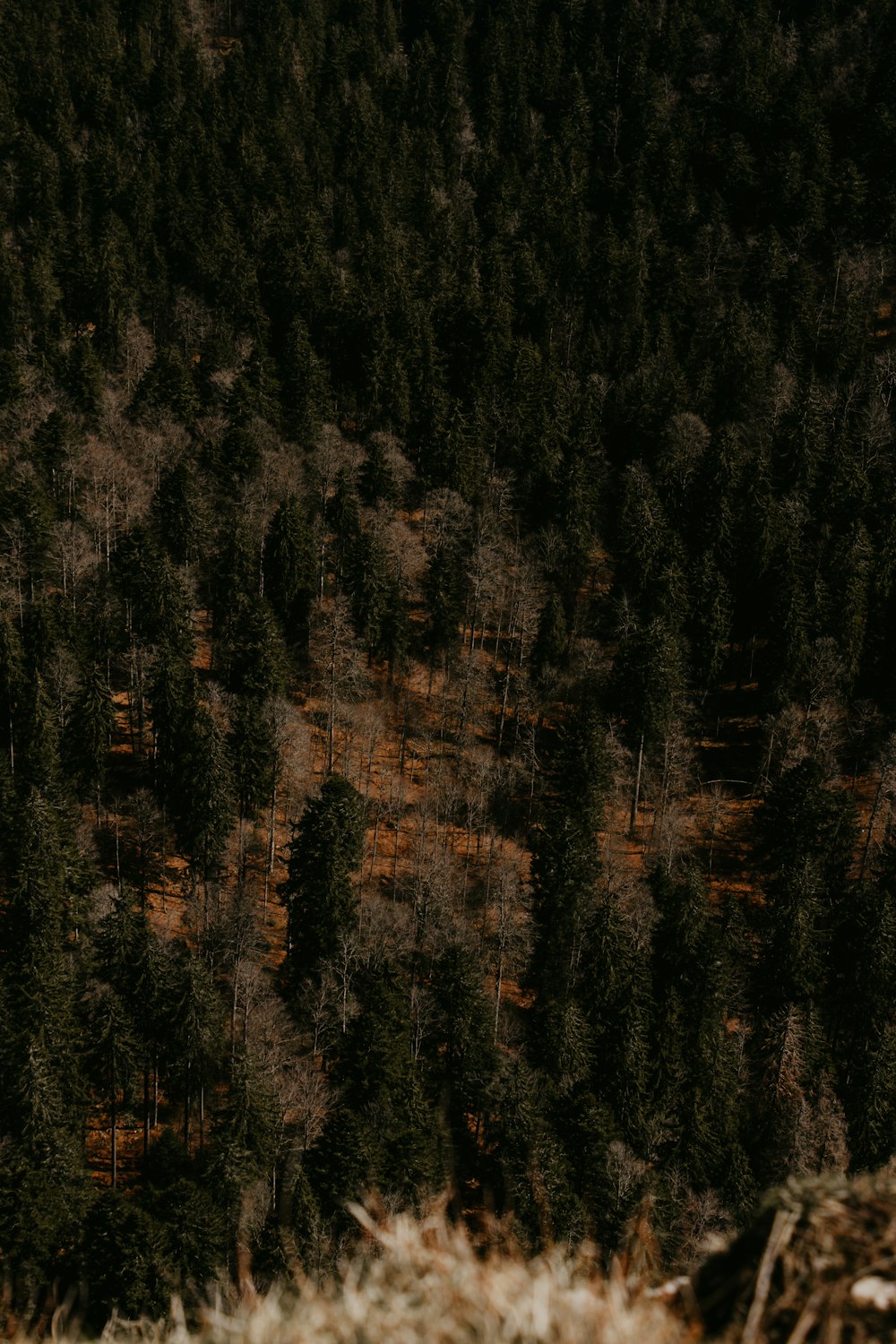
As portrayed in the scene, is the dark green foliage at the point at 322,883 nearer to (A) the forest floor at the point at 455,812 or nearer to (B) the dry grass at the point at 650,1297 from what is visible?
(A) the forest floor at the point at 455,812

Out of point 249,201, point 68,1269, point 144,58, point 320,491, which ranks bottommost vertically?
point 68,1269

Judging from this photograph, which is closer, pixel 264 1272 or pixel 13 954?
pixel 264 1272

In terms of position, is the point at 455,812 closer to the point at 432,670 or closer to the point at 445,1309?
the point at 432,670

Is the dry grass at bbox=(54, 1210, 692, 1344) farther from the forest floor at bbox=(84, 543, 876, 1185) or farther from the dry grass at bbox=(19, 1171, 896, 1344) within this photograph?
the forest floor at bbox=(84, 543, 876, 1185)

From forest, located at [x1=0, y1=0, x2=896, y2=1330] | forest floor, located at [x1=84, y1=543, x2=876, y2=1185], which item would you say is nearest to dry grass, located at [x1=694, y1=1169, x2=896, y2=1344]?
forest, located at [x1=0, y1=0, x2=896, y2=1330]

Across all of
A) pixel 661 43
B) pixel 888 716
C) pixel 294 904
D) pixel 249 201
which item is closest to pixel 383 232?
pixel 249 201

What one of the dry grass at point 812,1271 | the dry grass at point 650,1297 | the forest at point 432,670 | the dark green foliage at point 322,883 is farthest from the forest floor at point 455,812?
the dry grass at point 812,1271

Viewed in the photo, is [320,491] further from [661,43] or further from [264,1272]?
[661,43]

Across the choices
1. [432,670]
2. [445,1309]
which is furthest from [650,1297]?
[432,670]
